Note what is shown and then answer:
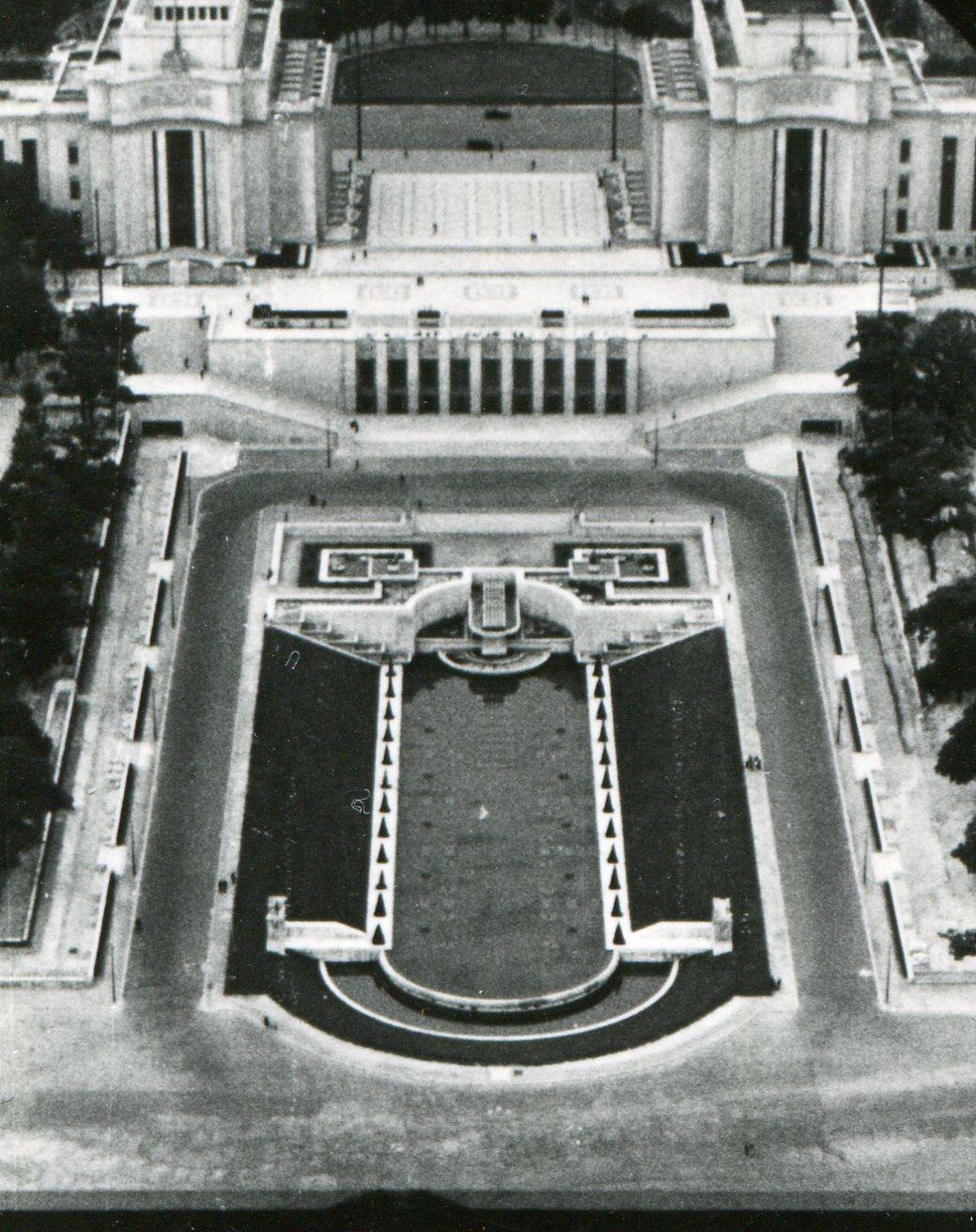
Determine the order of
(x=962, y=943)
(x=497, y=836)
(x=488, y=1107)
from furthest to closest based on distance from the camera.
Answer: (x=497, y=836)
(x=962, y=943)
(x=488, y=1107)

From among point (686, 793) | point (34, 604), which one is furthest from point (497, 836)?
point (34, 604)

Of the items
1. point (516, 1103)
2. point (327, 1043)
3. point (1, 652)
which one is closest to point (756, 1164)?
point (516, 1103)

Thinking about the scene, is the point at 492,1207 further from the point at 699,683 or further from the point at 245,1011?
the point at 699,683

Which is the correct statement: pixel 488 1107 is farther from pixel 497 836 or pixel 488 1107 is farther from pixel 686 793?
pixel 686 793

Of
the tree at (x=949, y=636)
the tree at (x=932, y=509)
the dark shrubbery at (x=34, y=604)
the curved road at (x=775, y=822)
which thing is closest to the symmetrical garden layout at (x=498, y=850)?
the curved road at (x=775, y=822)

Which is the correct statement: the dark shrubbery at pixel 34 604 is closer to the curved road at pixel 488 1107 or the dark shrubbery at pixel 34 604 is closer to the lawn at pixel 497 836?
the curved road at pixel 488 1107

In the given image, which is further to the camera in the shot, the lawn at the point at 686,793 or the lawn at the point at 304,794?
the lawn at the point at 686,793

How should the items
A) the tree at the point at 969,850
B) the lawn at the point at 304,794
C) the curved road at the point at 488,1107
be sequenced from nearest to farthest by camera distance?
1. the curved road at the point at 488,1107
2. the tree at the point at 969,850
3. the lawn at the point at 304,794
